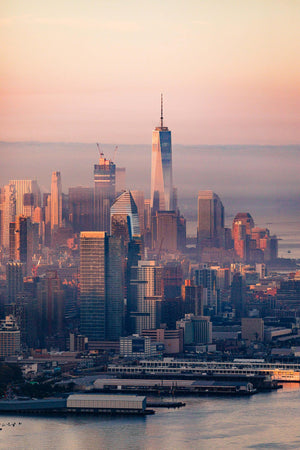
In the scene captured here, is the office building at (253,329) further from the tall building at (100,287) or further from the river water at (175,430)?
the river water at (175,430)

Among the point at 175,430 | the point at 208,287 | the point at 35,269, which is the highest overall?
the point at 35,269

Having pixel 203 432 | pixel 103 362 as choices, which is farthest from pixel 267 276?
pixel 203 432

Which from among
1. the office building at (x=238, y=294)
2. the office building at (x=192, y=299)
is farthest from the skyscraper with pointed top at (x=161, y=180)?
the office building at (x=192, y=299)

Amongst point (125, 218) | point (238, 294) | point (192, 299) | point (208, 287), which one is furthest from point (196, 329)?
point (125, 218)

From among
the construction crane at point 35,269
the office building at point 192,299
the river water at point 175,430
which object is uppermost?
the construction crane at point 35,269

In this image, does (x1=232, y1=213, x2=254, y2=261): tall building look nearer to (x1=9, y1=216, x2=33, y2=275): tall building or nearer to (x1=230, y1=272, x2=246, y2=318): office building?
(x1=230, y1=272, x2=246, y2=318): office building

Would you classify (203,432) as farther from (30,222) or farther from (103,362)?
(30,222)

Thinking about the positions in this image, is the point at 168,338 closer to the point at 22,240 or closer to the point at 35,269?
the point at 35,269
